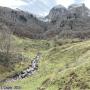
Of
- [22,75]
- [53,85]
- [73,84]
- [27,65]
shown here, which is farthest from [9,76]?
[73,84]

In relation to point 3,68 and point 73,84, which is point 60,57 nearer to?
point 3,68

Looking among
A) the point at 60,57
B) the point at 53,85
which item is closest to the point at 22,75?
the point at 60,57

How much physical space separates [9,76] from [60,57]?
29214 millimetres

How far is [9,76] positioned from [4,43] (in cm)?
6723

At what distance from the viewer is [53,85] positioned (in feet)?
217

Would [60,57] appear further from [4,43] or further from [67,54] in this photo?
[4,43]

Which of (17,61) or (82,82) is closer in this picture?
(82,82)

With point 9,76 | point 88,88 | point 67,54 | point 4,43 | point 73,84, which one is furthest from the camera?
point 4,43

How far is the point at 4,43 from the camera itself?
612 feet

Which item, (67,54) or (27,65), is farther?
(27,65)

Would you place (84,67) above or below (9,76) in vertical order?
above

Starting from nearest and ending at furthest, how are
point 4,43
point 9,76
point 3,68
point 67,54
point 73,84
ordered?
point 73,84, point 9,76, point 3,68, point 67,54, point 4,43

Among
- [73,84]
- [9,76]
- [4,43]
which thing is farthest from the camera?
[4,43]

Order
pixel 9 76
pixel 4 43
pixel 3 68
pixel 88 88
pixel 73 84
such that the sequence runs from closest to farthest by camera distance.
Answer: pixel 88 88 → pixel 73 84 → pixel 9 76 → pixel 3 68 → pixel 4 43
